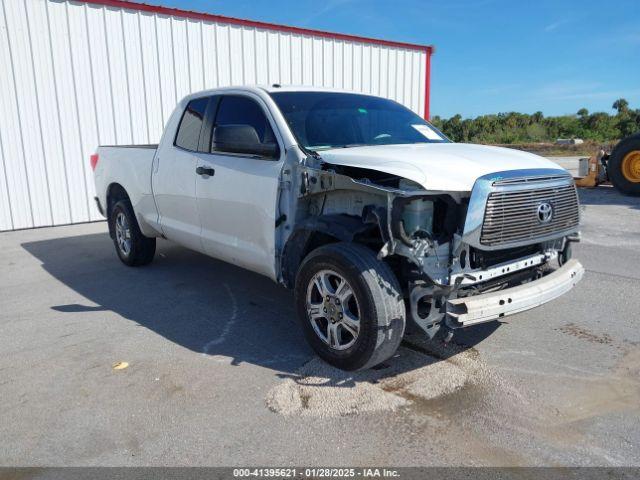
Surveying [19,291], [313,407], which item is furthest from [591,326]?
[19,291]

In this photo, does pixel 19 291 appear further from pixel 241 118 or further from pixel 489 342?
pixel 489 342

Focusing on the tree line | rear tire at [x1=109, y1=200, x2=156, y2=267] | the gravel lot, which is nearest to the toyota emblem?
the gravel lot

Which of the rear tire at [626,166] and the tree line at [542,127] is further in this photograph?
the tree line at [542,127]

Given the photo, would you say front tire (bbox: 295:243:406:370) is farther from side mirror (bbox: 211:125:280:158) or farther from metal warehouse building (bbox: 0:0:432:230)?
metal warehouse building (bbox: 0:0:432:230)

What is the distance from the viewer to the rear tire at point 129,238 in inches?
252

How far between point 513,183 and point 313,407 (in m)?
1.84

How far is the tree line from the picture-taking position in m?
40.7

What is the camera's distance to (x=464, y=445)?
9.37 feet

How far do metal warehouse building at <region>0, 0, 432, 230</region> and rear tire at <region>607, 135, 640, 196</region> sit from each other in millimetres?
7417

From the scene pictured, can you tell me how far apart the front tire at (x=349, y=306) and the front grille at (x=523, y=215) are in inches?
26.6

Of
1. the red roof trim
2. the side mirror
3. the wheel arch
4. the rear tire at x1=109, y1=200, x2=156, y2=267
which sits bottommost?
the rear tire at x1=109, y1=200, x2=156, y2=267

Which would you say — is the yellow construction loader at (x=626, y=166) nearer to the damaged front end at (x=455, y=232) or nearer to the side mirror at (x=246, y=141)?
the damaged front end at (x=455, y=232)

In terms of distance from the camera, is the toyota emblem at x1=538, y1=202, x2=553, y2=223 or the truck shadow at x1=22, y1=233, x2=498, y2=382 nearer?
the toyota emblem at x1=538, y1=202, x2=553, y2=223

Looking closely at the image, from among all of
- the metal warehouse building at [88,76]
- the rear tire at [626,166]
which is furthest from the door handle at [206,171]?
the rear tire at [626,166]
